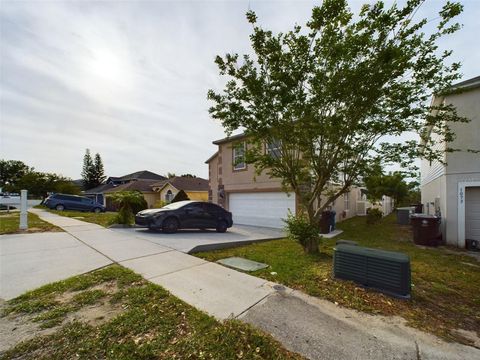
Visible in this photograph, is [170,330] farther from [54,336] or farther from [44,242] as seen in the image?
[44,242]

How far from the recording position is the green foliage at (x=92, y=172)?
2120 inches

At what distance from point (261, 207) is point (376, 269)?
29.6ft

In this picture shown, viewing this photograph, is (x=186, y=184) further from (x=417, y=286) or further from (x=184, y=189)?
(x=417, y=286)

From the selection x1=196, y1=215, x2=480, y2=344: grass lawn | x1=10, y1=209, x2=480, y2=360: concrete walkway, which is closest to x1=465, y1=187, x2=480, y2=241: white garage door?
x1=196, y1=215, x2=480, y2=344: grass lawn

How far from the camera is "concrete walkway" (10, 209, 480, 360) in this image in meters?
2.59

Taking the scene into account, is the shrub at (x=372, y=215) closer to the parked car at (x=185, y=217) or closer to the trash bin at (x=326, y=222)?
the trash bin at (x=326, y=222)

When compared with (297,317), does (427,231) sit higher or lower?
higher

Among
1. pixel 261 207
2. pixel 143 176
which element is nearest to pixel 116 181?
pixel 143 176

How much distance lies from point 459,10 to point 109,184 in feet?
156

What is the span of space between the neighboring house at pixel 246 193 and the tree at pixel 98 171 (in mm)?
48355

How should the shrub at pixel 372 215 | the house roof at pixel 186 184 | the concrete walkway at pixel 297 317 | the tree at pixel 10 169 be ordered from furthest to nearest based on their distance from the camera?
the tree at pixel 10 169 → the house roof at pixel 186 184 → the shrub at pixel 372 215 → the concrete walkway at pixel 297 317

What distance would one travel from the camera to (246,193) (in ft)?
45.7

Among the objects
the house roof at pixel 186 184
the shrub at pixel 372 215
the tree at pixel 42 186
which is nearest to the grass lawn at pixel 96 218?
the house roof at pixel 186 184

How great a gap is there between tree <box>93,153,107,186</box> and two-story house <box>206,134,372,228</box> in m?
48.4
